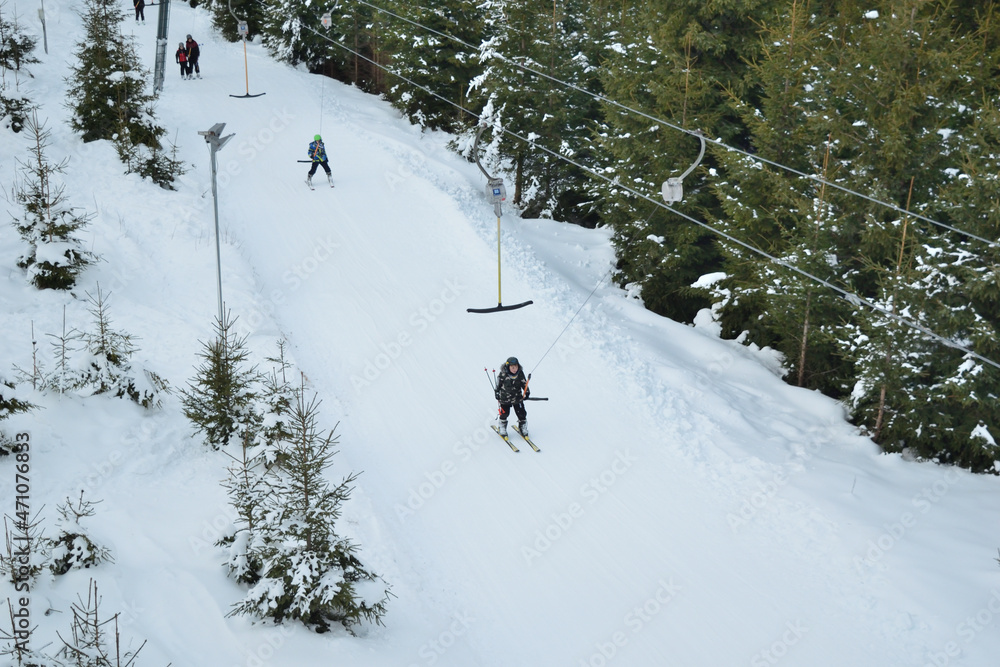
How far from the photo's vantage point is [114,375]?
36.4 feet

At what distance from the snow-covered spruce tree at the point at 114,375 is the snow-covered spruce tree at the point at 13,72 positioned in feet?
39.5

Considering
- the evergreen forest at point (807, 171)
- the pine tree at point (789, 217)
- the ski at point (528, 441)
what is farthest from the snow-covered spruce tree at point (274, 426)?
the pine tree at point (789, 217)

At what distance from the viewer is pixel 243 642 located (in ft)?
24.0

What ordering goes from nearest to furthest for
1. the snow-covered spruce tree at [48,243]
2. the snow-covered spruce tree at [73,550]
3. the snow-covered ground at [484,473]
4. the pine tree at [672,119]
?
the snow-covered spruce tree at [73,550]
the snow-covered ground at [484,473]
the snow-covered spruce tree at [48,243]
the pine tree at [672,119]

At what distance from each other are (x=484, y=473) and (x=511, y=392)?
4.75 ft

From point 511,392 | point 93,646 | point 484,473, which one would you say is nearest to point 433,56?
point 511,392

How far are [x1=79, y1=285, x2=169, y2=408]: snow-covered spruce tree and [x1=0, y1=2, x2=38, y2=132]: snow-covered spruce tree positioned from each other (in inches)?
474

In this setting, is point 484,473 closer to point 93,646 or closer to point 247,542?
point 247,542

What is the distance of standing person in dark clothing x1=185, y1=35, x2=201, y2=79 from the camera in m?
30.8

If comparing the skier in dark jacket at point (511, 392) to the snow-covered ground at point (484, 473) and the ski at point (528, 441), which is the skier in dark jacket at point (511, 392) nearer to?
the ski at point (528, 441)

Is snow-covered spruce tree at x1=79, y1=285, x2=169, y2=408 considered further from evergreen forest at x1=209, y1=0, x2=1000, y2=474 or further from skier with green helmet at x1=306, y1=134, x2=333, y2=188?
skier with green helmet at x1=306, y1=134, x2=333, y2=188

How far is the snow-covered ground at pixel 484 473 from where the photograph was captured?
8.69 meters

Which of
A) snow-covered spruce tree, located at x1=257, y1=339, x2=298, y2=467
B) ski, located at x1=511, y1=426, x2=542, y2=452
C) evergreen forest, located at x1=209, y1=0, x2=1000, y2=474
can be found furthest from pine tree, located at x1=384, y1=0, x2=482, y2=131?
snow-covered spruce tree, located at x1=257, y1=339, x2=298, y2=467

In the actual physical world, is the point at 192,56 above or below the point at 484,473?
above
